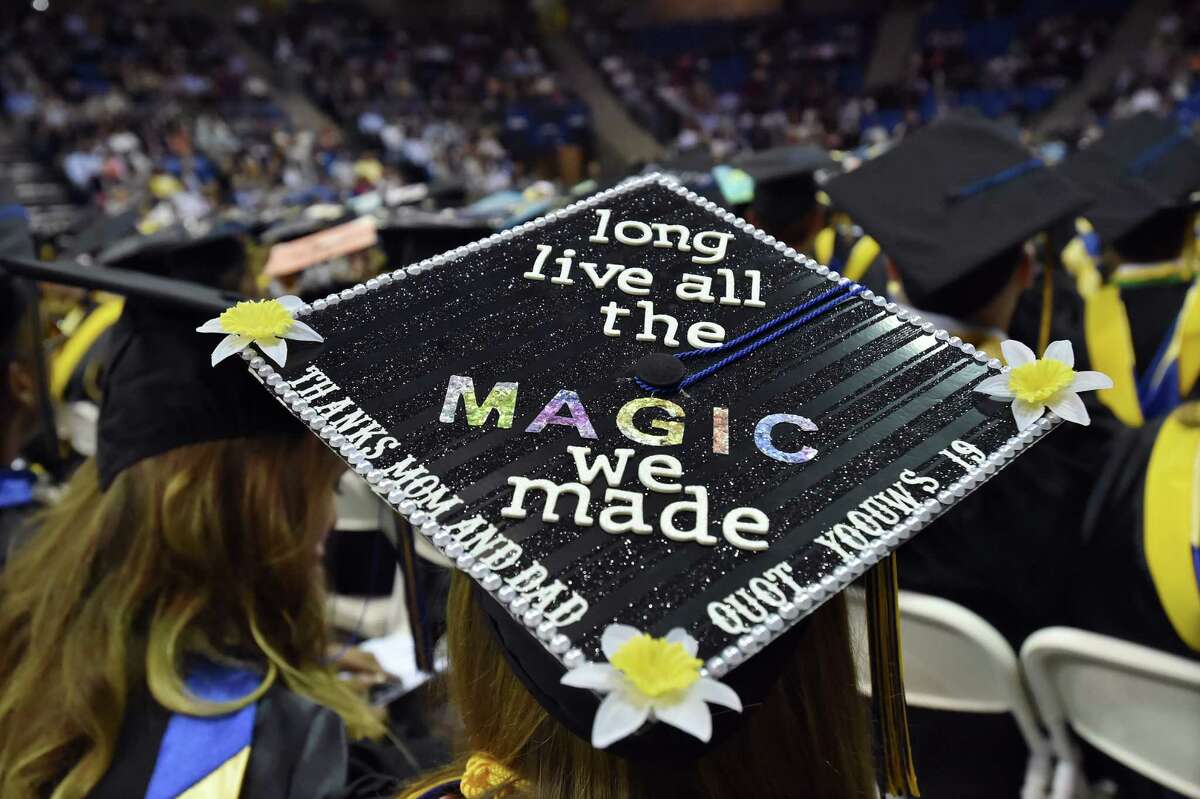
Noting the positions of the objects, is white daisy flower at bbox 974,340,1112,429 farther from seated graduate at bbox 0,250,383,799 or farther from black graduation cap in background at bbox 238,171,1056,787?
seated graduate at bbox 0,250,383,799

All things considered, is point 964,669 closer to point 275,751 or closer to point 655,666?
point 275,751

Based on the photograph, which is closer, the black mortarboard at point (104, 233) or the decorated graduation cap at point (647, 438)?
the decorated graduation cap at point (647, 438)

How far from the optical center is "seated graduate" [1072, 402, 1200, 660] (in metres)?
1.58

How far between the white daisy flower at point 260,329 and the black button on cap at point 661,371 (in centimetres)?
37

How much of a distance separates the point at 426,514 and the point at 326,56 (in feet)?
71.0

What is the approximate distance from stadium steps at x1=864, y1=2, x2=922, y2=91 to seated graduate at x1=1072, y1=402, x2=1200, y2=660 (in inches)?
837

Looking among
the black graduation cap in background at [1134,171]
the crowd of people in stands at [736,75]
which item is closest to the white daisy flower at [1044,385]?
the black graduation cap in background at [1134,171]

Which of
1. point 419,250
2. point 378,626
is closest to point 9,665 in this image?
point 378,626

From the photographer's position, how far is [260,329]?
38.1 inches

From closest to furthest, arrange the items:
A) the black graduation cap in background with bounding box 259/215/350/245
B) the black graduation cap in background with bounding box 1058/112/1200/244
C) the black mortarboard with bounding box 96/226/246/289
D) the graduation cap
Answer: the graduation cap, the black mortarboard with bounding box 96/226/246/289, the black graduation cap in background with bounding box 1058/112/1200/244, the black graduation cap in background with bounding box 259/215/350/245

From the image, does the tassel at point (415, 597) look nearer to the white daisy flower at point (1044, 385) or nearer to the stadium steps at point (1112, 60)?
the white daisy flower at point (1044, 385)

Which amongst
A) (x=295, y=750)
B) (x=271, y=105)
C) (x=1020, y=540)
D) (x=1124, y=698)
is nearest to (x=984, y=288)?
(x=1020, y=540)

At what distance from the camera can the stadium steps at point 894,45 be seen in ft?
70.3

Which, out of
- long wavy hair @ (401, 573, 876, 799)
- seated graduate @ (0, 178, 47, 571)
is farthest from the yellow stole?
seated graduate @ (0, 178, 47, 571)
